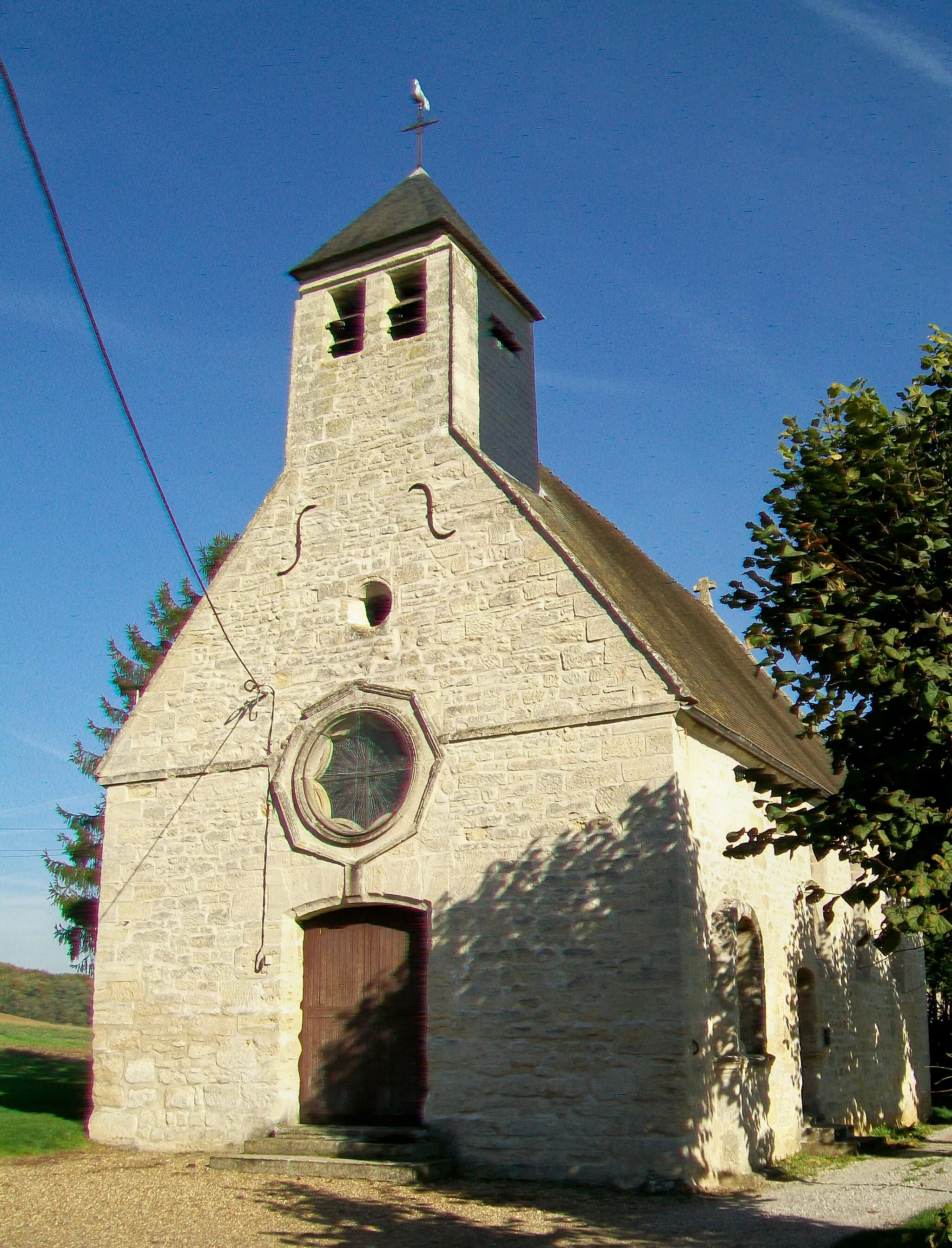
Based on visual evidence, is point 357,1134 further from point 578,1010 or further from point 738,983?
point 738,983

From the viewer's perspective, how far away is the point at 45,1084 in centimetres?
1478

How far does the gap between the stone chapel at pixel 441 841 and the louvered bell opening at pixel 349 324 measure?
0.14 feet

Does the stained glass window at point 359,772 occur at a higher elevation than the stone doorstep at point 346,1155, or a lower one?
higher

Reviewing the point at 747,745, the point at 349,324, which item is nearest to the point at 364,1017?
the point at 747,745

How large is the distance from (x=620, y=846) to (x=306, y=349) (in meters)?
7.30

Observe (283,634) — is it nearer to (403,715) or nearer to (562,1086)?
(403,715)

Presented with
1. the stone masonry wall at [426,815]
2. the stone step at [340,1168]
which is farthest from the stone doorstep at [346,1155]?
the stone masonry wall at [426,815]

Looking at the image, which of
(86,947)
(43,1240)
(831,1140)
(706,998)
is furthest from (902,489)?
(86,947)

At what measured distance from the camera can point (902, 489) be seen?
6.85 m

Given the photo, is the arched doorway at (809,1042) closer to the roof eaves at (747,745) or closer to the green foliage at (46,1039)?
the roof eaves at (747,745)

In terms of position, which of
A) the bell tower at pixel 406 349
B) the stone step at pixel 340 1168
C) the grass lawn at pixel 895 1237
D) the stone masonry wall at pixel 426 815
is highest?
the bell tower at pixel 406 349

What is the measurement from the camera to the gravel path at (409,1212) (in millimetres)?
7469

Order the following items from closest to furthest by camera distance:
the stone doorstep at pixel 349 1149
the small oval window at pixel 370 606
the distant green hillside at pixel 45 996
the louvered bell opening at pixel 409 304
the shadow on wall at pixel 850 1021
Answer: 1. the stone doorstep at pixel 349 1149
2. the small oval window at pixel 370 606
3. the shadow on wall at pixel 850 1021
4. the louvered bell opening at pixel 409 304
5. the distant green hillside at pixel 45 996

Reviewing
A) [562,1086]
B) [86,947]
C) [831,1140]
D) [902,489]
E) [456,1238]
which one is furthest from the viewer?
[86,947]
